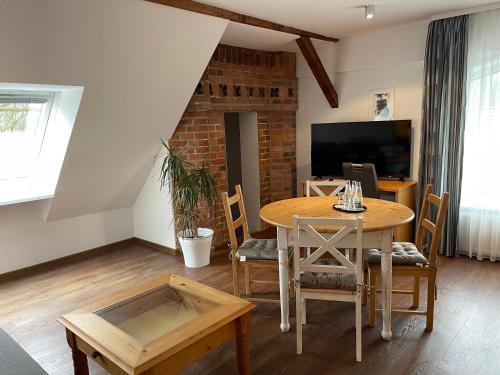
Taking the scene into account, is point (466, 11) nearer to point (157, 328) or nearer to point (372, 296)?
point (372, 296)

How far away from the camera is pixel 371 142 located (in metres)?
4.45

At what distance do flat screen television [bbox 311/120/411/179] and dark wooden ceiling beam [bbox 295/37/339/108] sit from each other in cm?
41

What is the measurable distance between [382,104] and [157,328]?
3.65 metres

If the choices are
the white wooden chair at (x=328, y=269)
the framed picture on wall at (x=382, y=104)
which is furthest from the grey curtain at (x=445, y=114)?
the white wooden chair at (x=328, y=269)

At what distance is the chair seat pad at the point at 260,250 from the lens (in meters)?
2.85

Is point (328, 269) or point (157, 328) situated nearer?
point (157, 328)

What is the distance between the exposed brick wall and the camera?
419 cm

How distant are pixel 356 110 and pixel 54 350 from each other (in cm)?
401

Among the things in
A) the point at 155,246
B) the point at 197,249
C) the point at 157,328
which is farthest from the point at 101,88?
the point at 155,246

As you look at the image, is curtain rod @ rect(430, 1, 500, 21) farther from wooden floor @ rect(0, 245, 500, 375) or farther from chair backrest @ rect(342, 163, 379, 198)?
wooden floor @ rect(0, 245, 500, 375)

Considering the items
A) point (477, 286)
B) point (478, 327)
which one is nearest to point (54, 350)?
point (478, 327)

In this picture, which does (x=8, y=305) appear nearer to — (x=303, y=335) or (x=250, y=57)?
(x=303, y=335)

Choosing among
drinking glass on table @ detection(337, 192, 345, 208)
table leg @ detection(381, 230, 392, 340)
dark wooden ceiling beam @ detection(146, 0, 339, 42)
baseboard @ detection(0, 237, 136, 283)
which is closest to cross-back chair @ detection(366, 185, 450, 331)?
table leg @ detection(381, 230, 392, 340)

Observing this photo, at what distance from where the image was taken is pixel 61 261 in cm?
423
